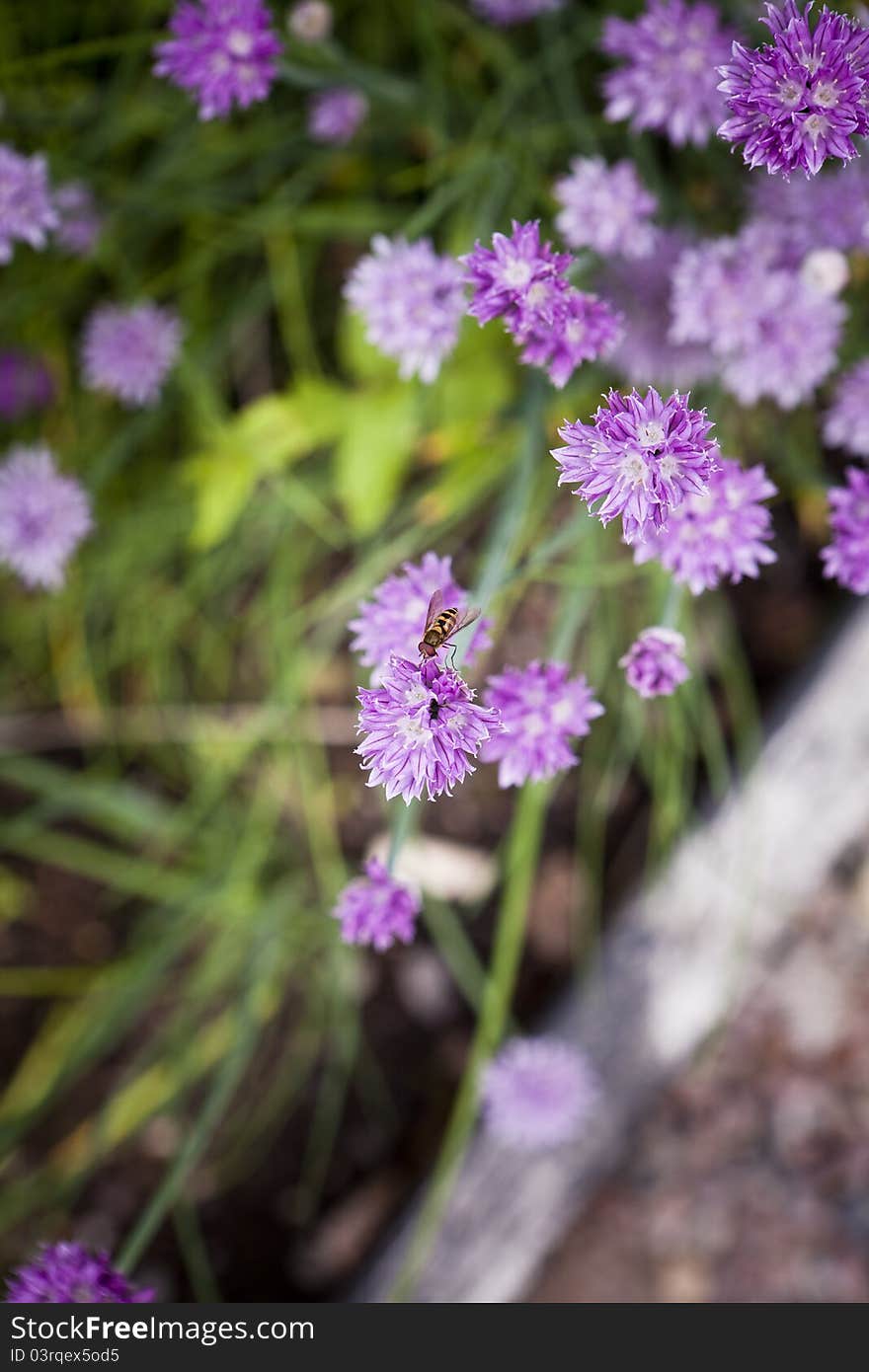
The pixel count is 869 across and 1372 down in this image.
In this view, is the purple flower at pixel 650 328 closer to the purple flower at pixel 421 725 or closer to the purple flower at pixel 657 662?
the purple flower at pixel 657 662

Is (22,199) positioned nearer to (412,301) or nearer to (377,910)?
(412,301)

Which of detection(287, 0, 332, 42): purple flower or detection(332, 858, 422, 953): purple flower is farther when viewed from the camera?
detection(287, 0, 332, 42): purple flower

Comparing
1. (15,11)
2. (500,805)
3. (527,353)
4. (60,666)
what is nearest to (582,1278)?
(500,805)

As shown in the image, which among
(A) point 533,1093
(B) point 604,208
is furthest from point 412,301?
(A) point 533,1093

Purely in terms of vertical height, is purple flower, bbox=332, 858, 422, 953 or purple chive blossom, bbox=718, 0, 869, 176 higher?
purple chive blossom, bbox=718, 0, 869, 176

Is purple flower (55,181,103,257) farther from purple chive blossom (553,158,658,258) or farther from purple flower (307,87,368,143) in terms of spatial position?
purple chive blossom (553,158,658,258)

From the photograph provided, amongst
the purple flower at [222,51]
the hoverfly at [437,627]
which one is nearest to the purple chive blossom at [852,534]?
the hoverfly at [437,627]

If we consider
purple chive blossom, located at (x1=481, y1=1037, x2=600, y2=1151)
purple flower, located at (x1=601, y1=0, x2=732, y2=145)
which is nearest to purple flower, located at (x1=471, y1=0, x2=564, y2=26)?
purple flower, located at (x1=601, y1=0, x2=732, y2=145)

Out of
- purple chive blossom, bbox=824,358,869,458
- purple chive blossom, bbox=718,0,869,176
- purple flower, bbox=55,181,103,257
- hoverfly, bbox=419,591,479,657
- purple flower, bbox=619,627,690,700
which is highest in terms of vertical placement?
purple flower, bbox=55,181,103,257

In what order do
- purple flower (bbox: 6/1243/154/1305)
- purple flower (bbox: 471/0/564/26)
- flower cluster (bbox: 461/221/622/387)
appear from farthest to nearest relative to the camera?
purple flower (bbox: 471/0/564/26), purple flower (bbox: 6/1243/154/1305), flower cluster (bbox: 461/221/622/387)
